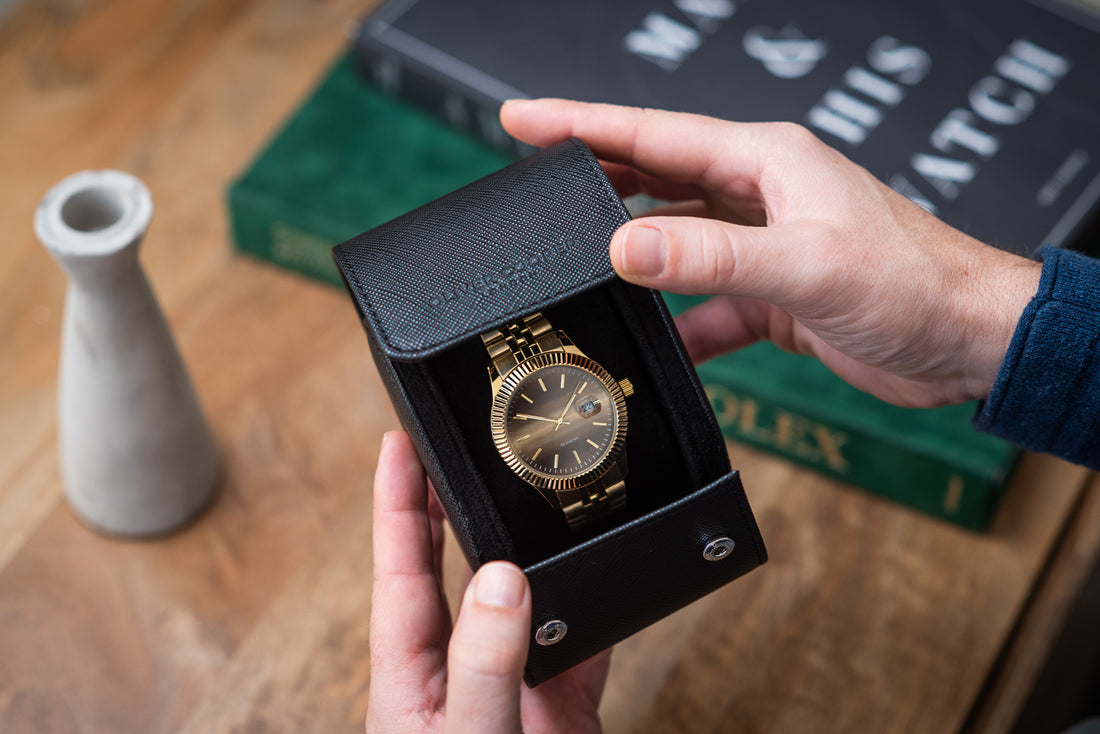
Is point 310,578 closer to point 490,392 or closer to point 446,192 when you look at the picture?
point 490,392

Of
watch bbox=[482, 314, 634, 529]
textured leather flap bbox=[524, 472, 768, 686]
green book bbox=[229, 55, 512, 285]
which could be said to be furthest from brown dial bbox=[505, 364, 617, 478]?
green book bbox=[229, 55, 512, 285]

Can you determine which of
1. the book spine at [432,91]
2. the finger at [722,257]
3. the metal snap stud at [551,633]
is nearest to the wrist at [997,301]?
the finger at [722,257]

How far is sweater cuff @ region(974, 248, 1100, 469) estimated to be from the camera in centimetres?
89

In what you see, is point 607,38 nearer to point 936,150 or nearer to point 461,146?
point 461,146

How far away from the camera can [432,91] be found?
52.8 inches

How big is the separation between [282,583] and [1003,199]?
0.90m

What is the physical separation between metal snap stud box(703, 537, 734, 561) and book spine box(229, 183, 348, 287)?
24.5 inches

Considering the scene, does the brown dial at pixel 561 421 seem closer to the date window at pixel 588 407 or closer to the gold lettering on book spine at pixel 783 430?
the date window at pixel 588 407

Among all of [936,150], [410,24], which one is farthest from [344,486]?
[936,150]

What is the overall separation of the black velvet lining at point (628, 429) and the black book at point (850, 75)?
17.3 inches

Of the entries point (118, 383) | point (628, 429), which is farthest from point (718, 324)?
point (118, 383)

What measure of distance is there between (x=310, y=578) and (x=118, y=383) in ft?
0.96

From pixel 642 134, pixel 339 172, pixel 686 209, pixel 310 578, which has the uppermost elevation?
pixel 642 134

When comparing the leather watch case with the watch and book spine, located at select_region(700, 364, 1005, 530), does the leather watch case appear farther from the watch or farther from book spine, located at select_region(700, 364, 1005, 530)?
book spine, located at select_region(700, 364, 1005, 530)
